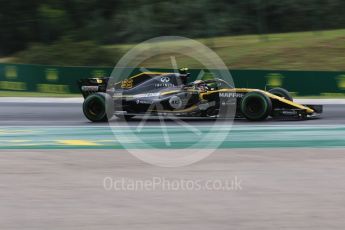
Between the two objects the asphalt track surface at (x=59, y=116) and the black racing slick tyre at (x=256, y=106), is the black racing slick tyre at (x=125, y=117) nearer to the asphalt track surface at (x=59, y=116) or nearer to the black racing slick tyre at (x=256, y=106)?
the asphalt track surface at (x=59, y=116)

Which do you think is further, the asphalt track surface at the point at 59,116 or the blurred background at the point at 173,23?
the blurred background at the point at 173,23

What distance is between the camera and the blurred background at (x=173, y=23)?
41500mm

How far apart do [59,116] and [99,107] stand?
1888mm

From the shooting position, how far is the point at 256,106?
46.3 feet

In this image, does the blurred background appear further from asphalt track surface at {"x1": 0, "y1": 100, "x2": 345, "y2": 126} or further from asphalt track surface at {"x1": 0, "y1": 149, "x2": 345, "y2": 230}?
asphalt track surface at {"x1": 0, "y1": 149, "x2": 345, "y2": 230}

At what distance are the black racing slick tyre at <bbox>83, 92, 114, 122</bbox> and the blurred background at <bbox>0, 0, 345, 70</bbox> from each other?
2247 centimetres

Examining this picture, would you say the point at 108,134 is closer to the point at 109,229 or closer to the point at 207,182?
the point at 207,182

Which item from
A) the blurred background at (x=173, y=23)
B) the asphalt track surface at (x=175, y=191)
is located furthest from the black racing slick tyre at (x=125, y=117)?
the blurred background at (x=173, y=23)

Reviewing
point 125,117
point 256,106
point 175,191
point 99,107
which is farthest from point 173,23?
point 175,191

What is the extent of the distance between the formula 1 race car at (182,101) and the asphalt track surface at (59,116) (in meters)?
0.22

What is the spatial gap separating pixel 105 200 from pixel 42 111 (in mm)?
10849

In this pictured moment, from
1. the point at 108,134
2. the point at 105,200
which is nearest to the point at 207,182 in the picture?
the point at 105,200

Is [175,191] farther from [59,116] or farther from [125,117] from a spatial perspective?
[59,116]

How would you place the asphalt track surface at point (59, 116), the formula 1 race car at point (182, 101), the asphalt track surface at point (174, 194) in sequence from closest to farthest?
the asphalt track surface at point (174, 194) → the formula 1 race car at point (182, 101) → the asphalt track surface at point (59, 116)
